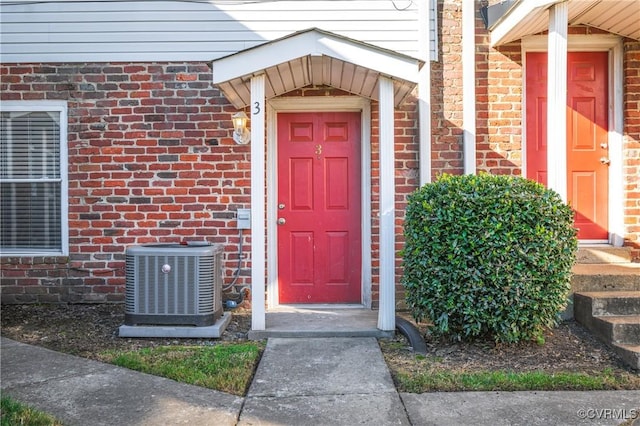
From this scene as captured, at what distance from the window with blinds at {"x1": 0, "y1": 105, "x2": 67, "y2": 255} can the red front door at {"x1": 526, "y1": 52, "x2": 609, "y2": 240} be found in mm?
5123

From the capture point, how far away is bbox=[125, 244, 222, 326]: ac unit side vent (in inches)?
178

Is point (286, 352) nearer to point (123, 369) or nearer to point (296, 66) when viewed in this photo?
point (123, 369)

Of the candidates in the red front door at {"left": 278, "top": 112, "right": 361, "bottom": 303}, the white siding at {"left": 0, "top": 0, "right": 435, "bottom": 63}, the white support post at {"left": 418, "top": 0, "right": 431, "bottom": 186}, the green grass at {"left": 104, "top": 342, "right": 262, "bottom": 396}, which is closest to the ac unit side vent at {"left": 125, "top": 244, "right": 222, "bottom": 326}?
the green grass at {"left": 104, "top": 342, "right": 262, "bottom": 396}

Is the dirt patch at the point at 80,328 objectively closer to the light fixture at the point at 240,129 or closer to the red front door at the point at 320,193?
the red front door at the point at 320,193

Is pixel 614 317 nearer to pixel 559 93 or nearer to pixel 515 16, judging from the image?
pixel 559 93

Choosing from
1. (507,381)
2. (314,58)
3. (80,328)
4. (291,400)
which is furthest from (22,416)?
(314,58)

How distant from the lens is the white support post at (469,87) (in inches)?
210

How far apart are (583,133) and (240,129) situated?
362 cm

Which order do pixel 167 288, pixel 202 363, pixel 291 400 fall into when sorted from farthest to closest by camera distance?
1. pixel 167 288
2. pixel 202 363
3. pixel 291 400

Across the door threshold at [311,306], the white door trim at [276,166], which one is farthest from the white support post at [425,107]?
the door threshold at [311,306]

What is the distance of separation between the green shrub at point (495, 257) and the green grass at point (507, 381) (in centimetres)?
49

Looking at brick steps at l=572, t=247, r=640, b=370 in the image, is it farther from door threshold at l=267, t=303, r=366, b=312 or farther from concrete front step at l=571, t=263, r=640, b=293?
door threshold at l=267, t=303, r=366, b=312

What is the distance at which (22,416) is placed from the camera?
2.78 meters

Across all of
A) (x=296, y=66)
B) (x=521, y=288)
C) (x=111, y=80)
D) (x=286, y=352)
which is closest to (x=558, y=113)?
(x=521, y=288)
